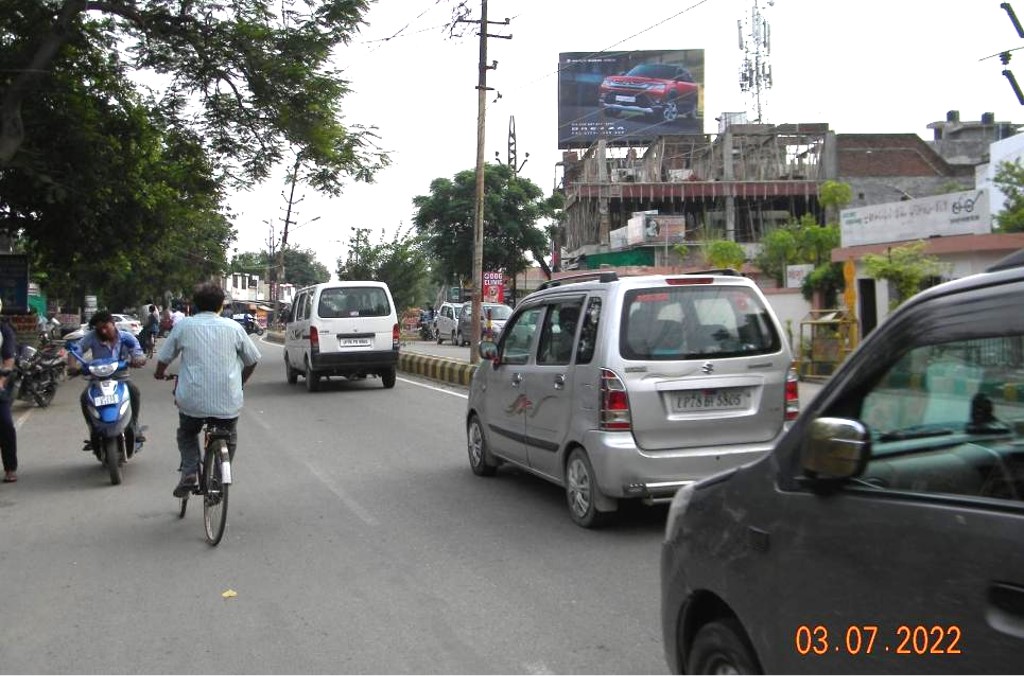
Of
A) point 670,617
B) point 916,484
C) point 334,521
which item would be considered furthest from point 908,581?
point 334,521

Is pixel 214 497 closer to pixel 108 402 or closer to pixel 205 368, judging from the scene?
pixel 205 368

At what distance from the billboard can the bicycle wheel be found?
5177 centimetres

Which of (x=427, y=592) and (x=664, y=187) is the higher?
(x=664, y=187)

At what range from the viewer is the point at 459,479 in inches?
349

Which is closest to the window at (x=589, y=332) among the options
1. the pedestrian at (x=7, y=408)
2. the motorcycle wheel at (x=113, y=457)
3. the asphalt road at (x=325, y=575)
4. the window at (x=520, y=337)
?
the window at (x=520, y=337)

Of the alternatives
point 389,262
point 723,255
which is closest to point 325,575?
point 723,255

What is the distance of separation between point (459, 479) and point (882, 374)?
21.8 ft

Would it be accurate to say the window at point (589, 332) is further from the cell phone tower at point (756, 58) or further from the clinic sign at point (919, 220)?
the cell phone tower at point (756, 58)

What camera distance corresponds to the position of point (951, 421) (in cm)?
256

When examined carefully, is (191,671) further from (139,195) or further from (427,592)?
(139,195)

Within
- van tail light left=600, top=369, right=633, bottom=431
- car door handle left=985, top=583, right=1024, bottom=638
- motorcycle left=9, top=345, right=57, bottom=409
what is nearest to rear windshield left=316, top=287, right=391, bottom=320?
motorcycle left=9, top=345, right=57, bottom=409

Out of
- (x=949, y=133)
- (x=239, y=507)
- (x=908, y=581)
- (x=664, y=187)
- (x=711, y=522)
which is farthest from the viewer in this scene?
(x=949, y=133)

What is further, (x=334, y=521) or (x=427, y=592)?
(x=334, y=521)
